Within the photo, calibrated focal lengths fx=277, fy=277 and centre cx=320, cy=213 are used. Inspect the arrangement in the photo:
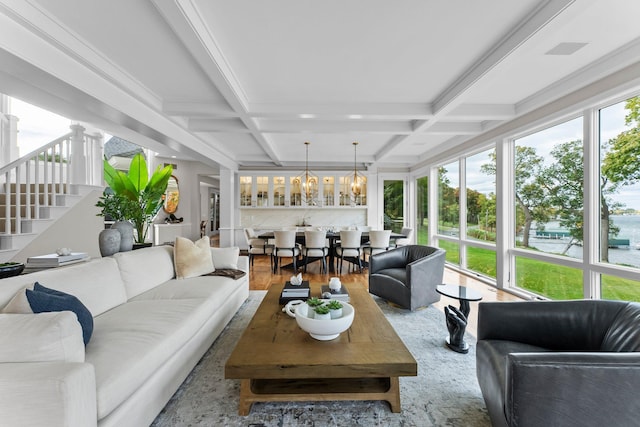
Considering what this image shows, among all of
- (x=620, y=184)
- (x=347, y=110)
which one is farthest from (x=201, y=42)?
(x=620, y=184)

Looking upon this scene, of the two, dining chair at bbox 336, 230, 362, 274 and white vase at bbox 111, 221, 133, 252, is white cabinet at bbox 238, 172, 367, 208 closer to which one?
dining chair at bbox 336, 230, 362, 274

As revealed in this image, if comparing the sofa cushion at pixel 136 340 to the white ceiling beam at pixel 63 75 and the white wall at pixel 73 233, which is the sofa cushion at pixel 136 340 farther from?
the white wall at pixel 73 233

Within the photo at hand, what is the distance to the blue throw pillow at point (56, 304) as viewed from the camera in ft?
4.80

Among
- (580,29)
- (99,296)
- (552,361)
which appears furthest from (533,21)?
(99,296)

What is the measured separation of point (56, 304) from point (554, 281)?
Answer: 5057 mm

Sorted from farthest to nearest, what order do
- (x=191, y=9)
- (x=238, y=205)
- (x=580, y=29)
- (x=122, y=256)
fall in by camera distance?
(x=238, y=205) < (x=122, y=256) < (x=580, y=29) < (x=191, y=9)

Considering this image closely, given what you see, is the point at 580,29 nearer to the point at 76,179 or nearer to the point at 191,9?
the point at 191,9

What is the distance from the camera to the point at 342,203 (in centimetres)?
799

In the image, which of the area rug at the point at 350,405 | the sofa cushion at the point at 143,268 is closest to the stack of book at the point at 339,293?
the area rug at the point at 350,405

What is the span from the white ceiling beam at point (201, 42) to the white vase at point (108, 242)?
1.89 meters

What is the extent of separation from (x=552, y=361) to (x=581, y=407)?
0.20m

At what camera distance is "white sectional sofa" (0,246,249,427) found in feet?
3.46

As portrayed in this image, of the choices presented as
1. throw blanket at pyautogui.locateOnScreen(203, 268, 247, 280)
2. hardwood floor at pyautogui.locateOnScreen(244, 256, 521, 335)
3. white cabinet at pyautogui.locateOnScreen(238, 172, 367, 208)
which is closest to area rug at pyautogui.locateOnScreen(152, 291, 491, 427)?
throw blanket at pyautogui.locateOnScreen(203, 268, 247, 280)

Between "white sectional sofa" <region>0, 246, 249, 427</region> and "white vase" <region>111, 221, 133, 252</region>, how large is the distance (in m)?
0.30
